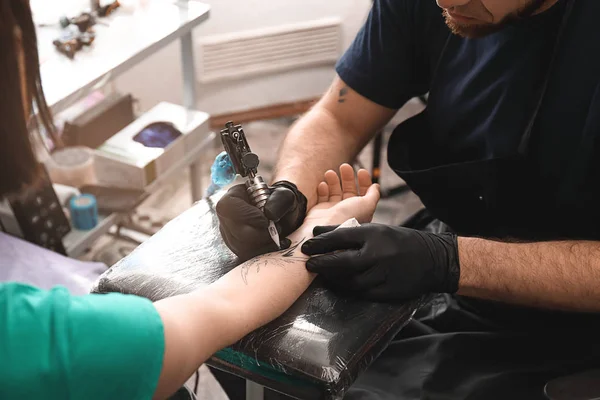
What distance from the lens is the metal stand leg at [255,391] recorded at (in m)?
1.03

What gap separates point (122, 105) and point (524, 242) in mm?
1397

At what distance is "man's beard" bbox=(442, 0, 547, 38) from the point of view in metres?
1.15

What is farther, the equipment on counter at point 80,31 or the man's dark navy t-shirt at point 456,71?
the equipment on counter at point 80,31

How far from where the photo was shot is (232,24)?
279cm

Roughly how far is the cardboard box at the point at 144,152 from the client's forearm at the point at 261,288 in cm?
88

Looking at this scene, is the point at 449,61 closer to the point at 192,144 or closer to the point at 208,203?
the point at 208,203

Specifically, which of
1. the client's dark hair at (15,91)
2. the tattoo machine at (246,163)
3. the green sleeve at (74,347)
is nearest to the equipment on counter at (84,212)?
the tattoo machine at (246,163)

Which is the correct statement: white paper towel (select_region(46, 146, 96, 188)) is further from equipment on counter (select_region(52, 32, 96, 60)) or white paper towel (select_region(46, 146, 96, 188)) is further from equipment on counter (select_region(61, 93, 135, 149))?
equipment on counter (select_region(52, 32, 96, 60))

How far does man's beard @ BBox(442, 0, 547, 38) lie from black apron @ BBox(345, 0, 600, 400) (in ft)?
0.21

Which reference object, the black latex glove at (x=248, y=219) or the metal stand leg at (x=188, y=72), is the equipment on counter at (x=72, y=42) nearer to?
the metal stand leg at (x=188, y=72)

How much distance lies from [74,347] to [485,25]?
2.89ft

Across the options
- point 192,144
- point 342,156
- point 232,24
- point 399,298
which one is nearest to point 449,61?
point 342,156

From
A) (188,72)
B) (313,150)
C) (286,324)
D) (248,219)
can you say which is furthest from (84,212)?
(286,324)

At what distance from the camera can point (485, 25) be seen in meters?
1.20
